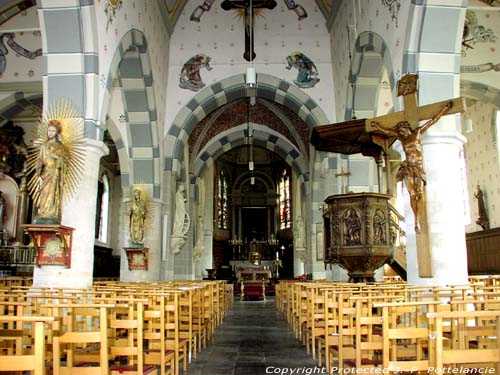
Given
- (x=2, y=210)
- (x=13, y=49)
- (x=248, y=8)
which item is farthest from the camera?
(x=2, y=210)

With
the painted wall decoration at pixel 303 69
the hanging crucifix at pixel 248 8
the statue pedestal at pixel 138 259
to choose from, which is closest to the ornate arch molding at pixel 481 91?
the painted wall decoration at pixel 303 69

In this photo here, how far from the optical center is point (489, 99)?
12641 millimetres

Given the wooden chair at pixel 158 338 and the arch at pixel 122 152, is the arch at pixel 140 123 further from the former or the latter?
the wooden chair at pixel 158 338

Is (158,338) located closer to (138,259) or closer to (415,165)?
(415,165)

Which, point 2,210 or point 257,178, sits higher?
point 257,178

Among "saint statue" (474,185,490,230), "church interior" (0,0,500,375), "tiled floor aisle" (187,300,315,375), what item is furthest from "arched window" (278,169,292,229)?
"tiled floor aisle" (187,300,315,375)

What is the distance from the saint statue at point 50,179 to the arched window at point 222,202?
834 inches

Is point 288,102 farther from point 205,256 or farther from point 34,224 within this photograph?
point 205,256

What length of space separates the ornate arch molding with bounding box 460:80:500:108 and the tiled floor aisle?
7650 mm

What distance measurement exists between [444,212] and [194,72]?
29.6 ft

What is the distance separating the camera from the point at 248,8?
536 inches

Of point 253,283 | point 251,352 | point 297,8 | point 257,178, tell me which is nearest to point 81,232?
point 251,352

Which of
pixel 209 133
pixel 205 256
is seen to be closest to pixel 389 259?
pixel 209 133

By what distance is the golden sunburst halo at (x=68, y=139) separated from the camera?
6.87 m
